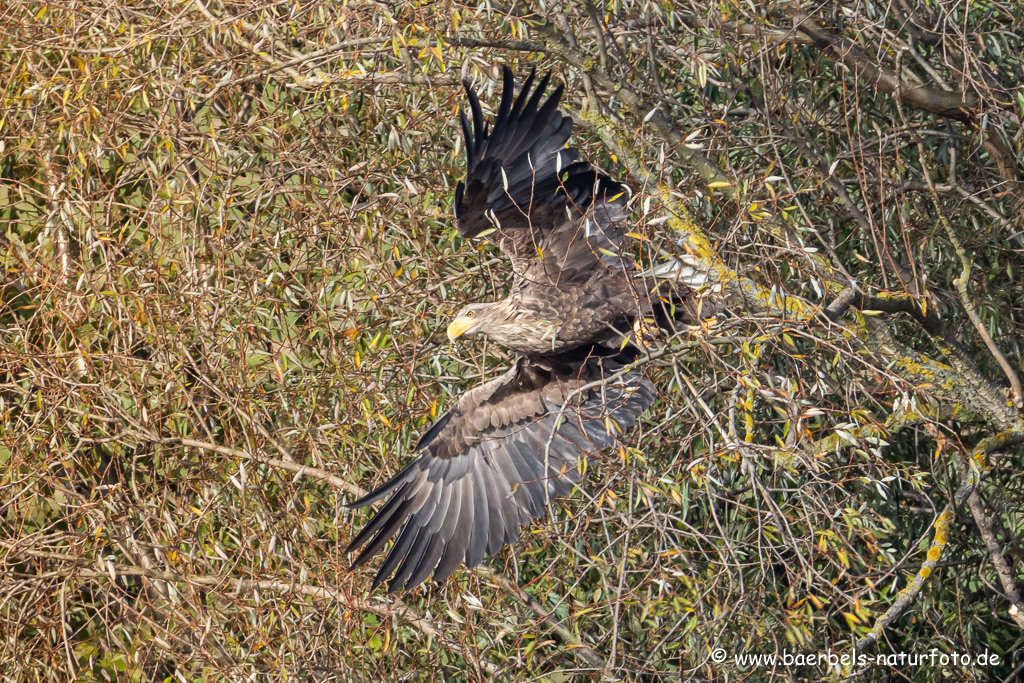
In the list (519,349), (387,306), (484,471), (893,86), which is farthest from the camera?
(484,471)

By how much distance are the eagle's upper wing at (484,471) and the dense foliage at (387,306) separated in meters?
0.12

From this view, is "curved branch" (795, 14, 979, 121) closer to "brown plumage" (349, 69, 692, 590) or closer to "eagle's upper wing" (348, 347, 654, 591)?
"brown plumage" (349, 69, 692, 590)

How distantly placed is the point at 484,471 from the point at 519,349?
24.2 inches

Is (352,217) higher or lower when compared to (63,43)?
lower

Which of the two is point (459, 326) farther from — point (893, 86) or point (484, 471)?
point (893, 86)

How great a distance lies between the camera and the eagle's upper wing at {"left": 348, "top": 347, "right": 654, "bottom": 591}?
123 inches

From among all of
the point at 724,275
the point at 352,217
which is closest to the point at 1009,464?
the point at 724,275

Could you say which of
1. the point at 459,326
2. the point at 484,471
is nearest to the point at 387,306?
the point at 459,326

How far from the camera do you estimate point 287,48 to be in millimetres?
3020

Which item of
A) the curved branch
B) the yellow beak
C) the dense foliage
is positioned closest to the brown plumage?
the yellow beak

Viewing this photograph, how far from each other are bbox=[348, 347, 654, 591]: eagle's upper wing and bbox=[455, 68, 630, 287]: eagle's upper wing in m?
0.40

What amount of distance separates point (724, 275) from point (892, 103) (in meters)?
1.38

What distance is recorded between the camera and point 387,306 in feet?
9.80

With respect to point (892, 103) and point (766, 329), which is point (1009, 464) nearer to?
point (892, 103)
